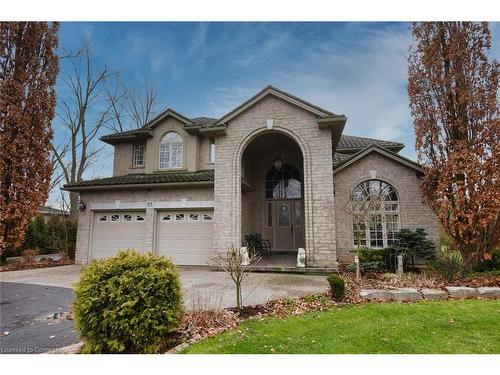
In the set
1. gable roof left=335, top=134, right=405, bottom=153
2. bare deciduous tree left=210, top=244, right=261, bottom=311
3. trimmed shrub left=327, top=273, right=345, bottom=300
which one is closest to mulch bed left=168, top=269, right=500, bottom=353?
trimmed shrub left=327, top=273, right=345, bottom=300

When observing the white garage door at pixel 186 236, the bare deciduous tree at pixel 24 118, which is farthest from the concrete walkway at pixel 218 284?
the bare deciduous tree at pixel 24 118

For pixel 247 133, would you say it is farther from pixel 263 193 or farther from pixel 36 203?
pixel 36 203

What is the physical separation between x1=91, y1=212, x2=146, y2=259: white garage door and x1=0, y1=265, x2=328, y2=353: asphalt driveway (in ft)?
5.10

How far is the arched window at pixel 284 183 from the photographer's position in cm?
1409

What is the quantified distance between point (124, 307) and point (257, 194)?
1099 centimetres

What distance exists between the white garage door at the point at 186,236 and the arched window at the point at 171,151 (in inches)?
124

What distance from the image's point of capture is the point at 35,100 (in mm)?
10453

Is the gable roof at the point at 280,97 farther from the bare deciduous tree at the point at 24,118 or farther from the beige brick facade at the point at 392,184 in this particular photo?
the bare deciduous tree at the point at 24,118

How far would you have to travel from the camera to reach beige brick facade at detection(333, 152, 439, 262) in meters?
10.8

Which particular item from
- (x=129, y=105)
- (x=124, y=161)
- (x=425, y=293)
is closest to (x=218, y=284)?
(x=425, y=293)

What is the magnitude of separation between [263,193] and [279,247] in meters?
2.76

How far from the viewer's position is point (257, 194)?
14352 millimetres

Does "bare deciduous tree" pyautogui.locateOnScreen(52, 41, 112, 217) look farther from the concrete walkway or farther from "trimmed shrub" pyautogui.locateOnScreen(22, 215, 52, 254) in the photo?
the concrete walkway
